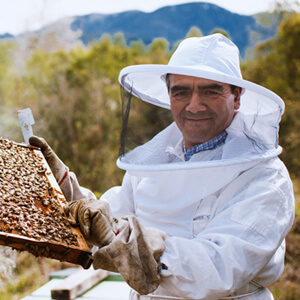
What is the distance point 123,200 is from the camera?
8.43 ft

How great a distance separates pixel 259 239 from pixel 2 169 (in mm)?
1254

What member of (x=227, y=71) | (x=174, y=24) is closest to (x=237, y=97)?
(x=227, y=71)

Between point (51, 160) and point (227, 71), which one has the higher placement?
point (227, 71)

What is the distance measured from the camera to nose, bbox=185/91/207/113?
6.75ft

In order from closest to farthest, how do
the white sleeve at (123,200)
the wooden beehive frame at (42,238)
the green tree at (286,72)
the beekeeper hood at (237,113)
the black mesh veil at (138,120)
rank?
1. the wooden beehive frame at (42,238)
2. the beekeeper hood at (237,113)
3. the black mesh veil at (138,120)
4. the white sleeve at (123,200)
5. the green tree at (286,72)

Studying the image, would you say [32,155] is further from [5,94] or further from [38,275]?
[5,94]

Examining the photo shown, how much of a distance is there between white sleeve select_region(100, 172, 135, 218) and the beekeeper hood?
0.36 m

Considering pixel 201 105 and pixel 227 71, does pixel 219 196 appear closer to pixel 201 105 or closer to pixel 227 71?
pixel 201 105

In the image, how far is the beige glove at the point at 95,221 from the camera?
1.70m

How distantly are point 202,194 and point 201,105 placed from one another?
454 mm

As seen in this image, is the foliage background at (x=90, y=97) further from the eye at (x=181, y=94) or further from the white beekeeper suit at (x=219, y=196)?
the eye at (x=181, y=94)

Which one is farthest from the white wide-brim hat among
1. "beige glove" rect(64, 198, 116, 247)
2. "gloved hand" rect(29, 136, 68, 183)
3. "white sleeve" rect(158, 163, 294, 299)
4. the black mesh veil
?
"beige glove" rect(64, 198, 116, 247)

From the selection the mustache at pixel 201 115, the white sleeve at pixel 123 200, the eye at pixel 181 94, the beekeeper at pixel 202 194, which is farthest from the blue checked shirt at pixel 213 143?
the white sleeve at pixel 123 200

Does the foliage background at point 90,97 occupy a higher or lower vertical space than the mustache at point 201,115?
lower
